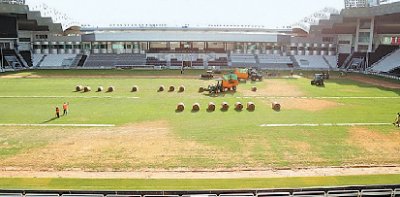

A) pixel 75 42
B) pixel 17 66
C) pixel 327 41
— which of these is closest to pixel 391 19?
pixel 327 41

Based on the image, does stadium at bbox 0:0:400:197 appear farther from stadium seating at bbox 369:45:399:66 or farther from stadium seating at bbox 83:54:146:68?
stadium seating at bbox 83:54:146:68

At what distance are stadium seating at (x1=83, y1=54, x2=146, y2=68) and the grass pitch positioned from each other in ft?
142

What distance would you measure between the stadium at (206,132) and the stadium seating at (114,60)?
1211 centimetres

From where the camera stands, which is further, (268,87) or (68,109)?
(268,87)

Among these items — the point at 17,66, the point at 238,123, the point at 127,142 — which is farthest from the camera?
the point at 17,66

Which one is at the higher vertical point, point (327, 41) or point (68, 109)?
point (327, 41)

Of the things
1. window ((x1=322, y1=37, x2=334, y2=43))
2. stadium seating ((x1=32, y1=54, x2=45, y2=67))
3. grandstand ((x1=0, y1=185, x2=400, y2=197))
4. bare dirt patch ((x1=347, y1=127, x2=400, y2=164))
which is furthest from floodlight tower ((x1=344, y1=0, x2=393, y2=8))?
stadium seating ((x1=32, y1=54, x2=45, y2=67))

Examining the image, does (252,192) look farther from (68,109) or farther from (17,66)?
(17,66)

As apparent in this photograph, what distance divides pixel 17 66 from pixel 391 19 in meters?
82.4

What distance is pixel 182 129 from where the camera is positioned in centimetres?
2992

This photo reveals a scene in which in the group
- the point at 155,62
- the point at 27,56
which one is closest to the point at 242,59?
the point at 155,62

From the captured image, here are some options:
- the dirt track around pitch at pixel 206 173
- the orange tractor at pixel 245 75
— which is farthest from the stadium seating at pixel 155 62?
the dirt track around pitch at pixel 206 173

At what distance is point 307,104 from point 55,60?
70.8 metres

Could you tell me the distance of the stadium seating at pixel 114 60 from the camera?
9006 cm
